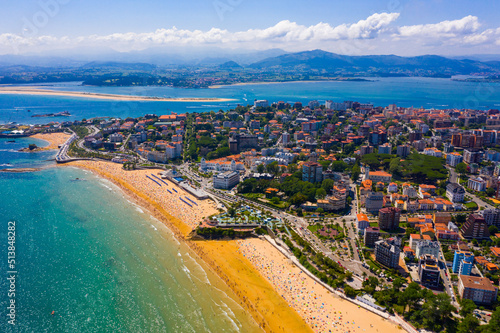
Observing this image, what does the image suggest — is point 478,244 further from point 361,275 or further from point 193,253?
point 193,253

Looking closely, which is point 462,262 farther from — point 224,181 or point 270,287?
point 224,181

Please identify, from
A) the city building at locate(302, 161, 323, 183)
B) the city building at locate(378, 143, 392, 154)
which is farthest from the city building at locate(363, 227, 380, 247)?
the city building at locate(378, 143, 392, 154)

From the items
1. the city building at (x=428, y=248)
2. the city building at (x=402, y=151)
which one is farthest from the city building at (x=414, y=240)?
the city building at (x=402, y=151)

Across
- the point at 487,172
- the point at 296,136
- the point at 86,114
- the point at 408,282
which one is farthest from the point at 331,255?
the point at 86,114

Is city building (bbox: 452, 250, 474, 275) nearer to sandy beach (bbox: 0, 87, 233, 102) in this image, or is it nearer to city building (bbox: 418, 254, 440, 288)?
city building (bbox: 418, 254, 440, 288)

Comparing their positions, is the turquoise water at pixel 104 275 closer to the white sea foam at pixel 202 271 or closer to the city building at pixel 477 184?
the white sea foam at pixel 202 271

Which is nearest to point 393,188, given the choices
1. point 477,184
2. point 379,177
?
point 379,177

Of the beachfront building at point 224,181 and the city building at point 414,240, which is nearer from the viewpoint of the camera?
the city building at point 414,240
